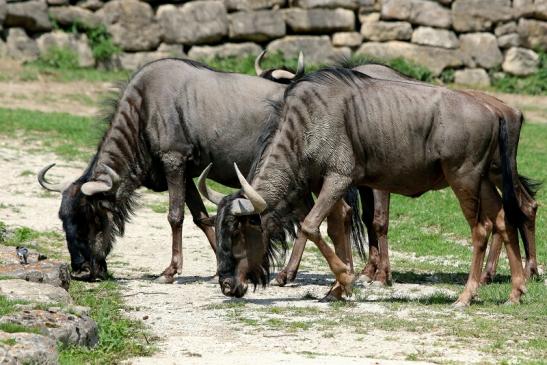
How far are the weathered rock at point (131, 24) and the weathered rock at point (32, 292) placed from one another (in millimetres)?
15749

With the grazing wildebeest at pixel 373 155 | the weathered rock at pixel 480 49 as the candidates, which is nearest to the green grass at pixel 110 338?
the grazing wildebeest at pixel 373 155

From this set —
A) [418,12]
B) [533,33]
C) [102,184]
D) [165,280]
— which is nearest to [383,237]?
[165,280]

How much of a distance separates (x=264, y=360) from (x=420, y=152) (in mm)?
3305

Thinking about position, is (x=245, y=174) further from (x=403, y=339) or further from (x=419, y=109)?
(x=403, y=339)

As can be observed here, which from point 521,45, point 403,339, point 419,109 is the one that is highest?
point 419,109

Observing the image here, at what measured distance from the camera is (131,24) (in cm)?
2516

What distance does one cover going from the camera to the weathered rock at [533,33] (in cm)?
2625

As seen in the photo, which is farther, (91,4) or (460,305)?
(91,4)

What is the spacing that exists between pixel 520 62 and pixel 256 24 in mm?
5768

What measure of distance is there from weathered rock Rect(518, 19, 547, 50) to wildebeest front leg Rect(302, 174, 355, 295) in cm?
1686

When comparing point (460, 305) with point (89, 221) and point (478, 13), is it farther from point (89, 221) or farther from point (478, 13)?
point (478, 13)

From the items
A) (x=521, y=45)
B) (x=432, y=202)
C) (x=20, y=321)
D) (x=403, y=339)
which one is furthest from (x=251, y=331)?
(x=521, y=45)

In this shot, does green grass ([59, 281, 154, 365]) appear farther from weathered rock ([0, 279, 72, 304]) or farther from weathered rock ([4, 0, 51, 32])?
weathered rock ([4, 0, 51, 32])

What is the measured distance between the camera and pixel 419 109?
10555 millimetres
